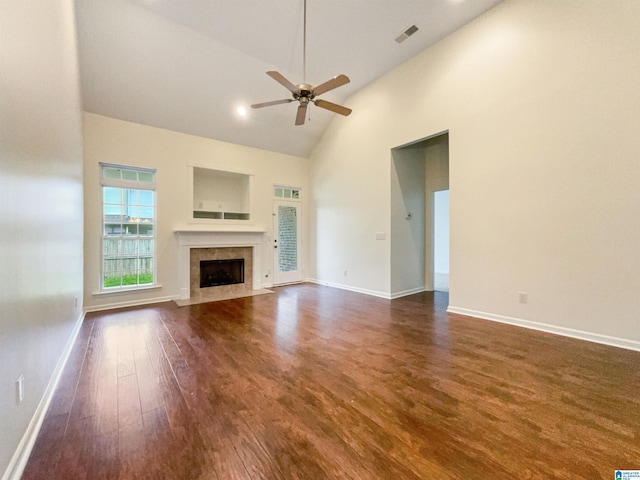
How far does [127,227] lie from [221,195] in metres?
2.10

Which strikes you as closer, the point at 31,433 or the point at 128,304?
the point at 31,433

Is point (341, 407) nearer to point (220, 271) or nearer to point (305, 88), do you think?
point (305, 88)

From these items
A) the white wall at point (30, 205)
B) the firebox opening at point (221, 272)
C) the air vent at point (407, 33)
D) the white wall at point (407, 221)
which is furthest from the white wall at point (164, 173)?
the air vent at point (407, 33)

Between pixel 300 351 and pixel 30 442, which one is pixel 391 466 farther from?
pixel 30 442

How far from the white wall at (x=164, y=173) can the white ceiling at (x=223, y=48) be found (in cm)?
29

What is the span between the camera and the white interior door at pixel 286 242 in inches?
265

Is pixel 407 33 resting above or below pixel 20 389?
above

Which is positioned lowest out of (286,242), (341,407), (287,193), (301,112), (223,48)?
(341,407)

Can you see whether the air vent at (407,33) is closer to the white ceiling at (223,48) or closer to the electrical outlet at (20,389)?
the white ceiling at (223,48)

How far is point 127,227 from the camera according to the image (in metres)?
4.86

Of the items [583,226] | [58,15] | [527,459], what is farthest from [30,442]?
[583,226]

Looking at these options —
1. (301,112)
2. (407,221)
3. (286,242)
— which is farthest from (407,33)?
(286,242)

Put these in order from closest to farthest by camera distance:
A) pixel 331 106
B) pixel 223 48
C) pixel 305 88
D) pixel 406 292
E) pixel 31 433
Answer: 1. pixel 31 433
2. pixel 305 88
3. pixel 331 106
4. pixel 223 48
5. pixel 406 292

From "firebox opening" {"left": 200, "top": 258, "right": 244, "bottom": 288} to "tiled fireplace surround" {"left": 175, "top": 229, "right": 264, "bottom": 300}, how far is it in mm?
103
